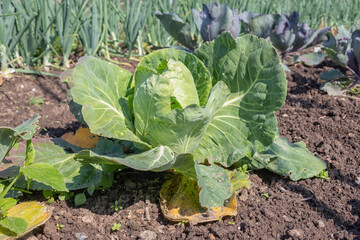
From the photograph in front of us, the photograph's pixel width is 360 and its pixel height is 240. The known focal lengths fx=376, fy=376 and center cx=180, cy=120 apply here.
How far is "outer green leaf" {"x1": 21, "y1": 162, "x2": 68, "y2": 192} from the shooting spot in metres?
1.55

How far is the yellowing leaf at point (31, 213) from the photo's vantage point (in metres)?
1.68

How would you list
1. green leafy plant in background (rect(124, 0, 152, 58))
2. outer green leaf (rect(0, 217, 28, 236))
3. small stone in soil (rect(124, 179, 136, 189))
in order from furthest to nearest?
1. green leafy plant in background (rect(124, 0, 152, 58))
2. small stone in soil (rect(124, 179, 136, 189))
3. outer green leaf (rect(0, 217, 28, 236))

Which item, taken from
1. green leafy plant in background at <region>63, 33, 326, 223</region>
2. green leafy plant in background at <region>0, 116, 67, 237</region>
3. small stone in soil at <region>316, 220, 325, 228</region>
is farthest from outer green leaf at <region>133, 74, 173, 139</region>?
small stone in soil at <region>316, 220, 325, 228</region>

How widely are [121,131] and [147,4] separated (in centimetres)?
247

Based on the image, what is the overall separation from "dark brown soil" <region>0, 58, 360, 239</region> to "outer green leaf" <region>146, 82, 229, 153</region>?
1.15 feet

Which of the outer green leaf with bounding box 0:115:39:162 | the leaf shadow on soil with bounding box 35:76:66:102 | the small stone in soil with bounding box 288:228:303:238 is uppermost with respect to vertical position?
the outer green leaf with bounding box 0:115:39:162

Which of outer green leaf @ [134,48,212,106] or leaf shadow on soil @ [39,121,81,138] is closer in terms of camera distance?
outer green leaf @ [134,48,212,106]

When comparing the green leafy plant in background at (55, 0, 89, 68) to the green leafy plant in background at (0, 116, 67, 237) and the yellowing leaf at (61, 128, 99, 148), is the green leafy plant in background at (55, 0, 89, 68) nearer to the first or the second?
the yellowing leaf at (61, 128, 99, 148)

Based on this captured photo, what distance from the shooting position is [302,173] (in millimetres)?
2172

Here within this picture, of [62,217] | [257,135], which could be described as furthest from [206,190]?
[62,217]

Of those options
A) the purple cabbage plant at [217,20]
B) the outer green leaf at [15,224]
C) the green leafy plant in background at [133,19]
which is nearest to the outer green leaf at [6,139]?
the outer green leaf at [15,224]

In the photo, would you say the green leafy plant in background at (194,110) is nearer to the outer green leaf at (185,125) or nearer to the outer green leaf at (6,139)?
the outer green leaf at (185,125)

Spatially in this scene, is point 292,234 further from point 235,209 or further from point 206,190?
point 206,190

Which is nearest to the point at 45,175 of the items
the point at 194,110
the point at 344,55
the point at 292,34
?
the point at 194,110
